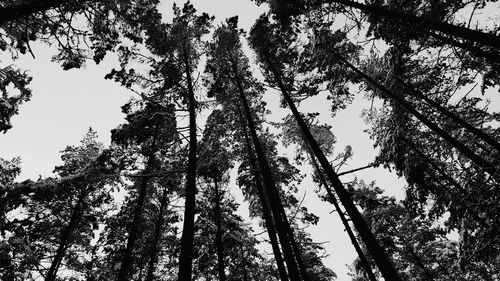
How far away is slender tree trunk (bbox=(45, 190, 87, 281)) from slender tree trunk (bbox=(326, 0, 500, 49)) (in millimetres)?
A: 16860

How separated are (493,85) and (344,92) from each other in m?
5.24

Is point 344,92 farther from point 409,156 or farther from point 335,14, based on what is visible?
point 409,156

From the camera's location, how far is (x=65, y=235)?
14.9 metres

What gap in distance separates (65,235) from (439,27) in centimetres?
1898

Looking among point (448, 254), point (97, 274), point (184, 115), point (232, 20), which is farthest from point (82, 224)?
point (448, 254)

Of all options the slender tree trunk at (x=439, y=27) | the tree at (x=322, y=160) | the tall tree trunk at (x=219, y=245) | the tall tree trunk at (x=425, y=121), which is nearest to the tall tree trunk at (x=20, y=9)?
the slender tree trunk at (x=439, y=27)

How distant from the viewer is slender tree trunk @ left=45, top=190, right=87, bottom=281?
14.4 metres

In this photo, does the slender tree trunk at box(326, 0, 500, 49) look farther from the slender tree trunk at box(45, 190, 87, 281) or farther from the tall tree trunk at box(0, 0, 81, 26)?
the slender tree trunk at box(45, 190, 87, 281)

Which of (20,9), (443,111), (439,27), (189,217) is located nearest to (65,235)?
(189,217)

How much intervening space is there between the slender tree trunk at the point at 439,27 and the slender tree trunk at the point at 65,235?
55.3 ft

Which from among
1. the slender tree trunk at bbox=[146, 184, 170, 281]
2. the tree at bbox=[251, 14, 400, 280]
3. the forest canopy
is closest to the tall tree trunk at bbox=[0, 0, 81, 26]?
the forest canopy

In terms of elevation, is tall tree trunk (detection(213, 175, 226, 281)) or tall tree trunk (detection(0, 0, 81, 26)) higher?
tall tree trunk (detection(213, 175, 226, 281))

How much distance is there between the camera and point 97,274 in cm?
1664

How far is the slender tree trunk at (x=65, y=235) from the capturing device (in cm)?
1435
